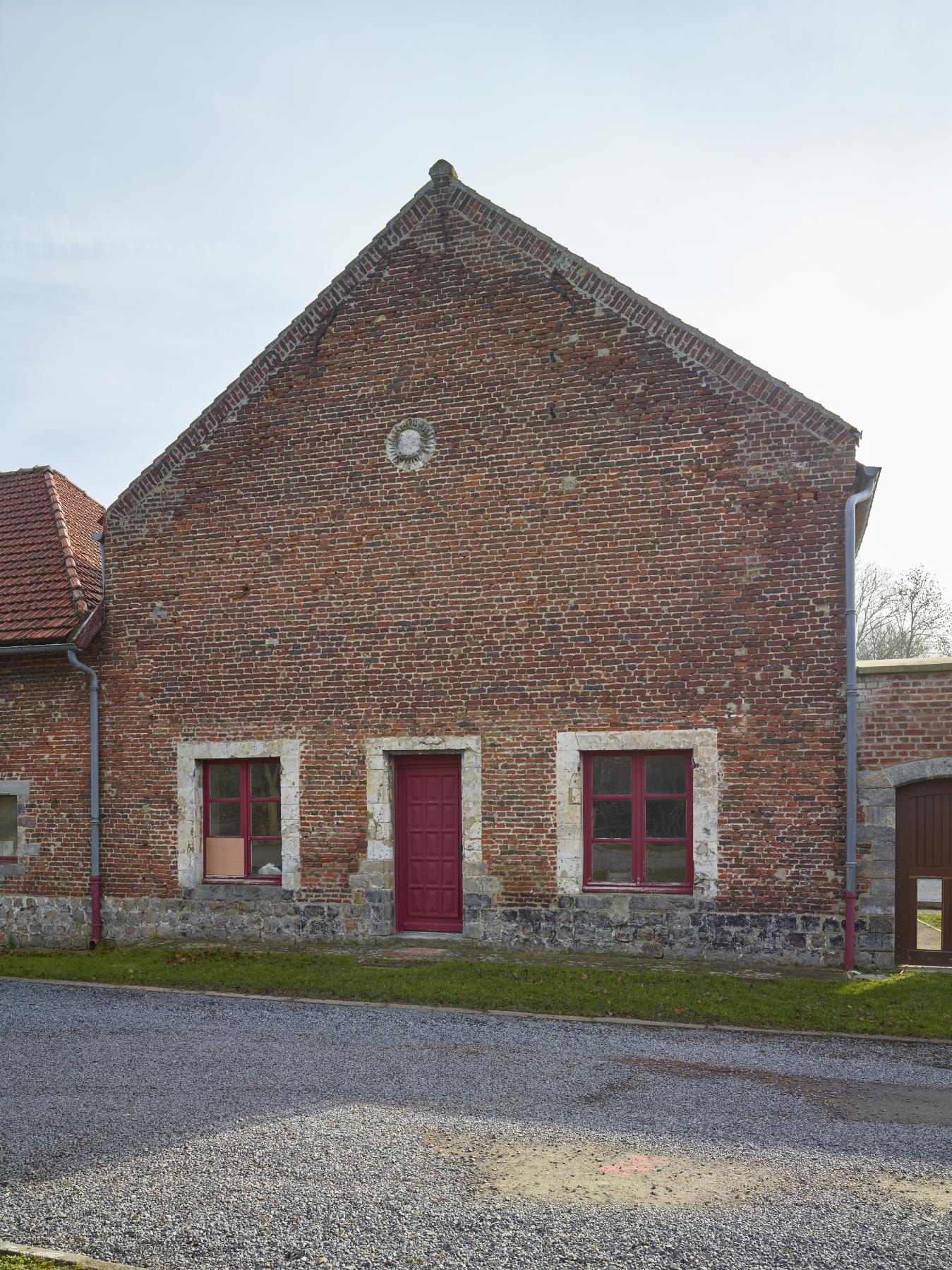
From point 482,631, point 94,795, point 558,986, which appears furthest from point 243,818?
point 558,986

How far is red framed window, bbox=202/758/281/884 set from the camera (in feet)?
43.6

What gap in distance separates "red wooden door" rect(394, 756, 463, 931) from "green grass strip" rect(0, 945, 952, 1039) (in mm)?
1242

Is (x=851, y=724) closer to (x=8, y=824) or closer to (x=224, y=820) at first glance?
(x=224, y=820)

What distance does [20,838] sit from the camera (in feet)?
46.2

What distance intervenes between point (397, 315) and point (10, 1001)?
8.96 m

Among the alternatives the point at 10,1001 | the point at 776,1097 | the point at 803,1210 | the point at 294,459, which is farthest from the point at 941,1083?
the point at 294,459

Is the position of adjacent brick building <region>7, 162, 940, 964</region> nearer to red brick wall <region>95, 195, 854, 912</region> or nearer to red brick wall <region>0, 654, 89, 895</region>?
red brick wall <region>95, 195, 854, 912</region>

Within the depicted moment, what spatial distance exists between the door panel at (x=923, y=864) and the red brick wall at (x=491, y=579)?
0.80 meters

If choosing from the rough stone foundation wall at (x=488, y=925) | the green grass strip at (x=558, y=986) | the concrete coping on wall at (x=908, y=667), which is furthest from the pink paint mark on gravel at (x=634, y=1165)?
the concrete coping on wall at (x=908, y=667)

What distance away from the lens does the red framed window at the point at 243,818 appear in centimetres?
1329

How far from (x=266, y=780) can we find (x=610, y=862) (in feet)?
15.1

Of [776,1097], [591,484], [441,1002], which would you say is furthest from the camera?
[591,484]

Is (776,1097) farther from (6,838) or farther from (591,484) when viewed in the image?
(6,838)

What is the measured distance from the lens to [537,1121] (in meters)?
6.35
